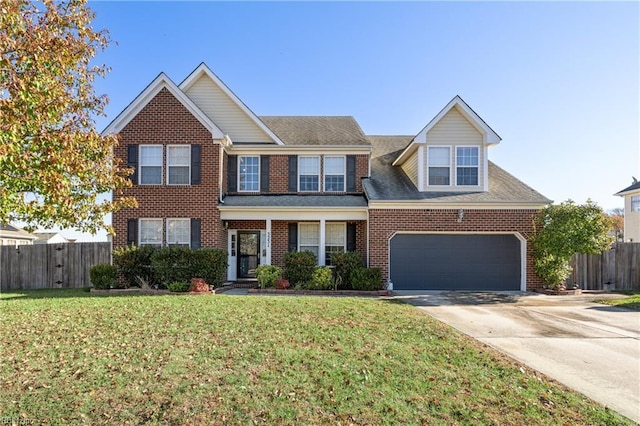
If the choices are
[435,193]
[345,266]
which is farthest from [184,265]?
[435,193]

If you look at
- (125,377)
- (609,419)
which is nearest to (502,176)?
(609,419)

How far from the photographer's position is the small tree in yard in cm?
1293

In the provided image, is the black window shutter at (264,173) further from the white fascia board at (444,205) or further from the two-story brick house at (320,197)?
the white fascia board at (444,205)

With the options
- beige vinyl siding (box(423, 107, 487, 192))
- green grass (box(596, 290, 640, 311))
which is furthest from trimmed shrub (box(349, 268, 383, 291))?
green grass (box(596, 290, 640, 311))

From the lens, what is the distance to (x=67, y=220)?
7.45 metres

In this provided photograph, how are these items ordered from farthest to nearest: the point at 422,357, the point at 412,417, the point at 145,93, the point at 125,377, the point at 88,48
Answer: the point at 145,93
the point at 88,48
the point at 422,357
the point at 125,377
the point at 412,417

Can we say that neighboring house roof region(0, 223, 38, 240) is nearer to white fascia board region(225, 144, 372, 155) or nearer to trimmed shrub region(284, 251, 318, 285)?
white fascia board region(225, 144, 372, 155)

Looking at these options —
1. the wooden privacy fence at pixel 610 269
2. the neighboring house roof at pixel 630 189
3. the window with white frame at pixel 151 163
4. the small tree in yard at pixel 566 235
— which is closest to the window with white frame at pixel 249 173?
the window with white frame at pixel 151 163

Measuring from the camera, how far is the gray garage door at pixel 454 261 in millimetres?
14477

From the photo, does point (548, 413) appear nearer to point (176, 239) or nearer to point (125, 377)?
point (125, 377)

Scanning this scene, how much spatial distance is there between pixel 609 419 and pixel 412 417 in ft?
7.08

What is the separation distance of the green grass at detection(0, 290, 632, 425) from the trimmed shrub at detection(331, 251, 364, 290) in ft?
18.7

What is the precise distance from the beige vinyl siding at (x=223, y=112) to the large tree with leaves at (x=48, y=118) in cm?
893

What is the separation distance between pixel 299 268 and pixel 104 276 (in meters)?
6.87
